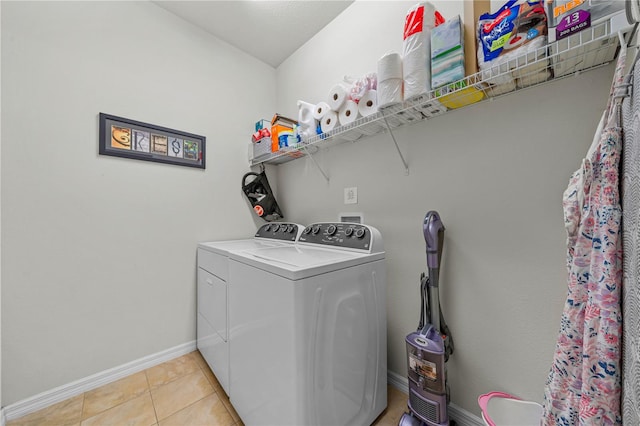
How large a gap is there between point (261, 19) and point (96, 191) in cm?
177

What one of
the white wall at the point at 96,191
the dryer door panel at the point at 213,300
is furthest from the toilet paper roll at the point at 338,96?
the dryer door panel at the point at 213,300

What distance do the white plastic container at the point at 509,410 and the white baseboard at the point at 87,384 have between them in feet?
6.49

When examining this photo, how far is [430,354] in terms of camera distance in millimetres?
1058

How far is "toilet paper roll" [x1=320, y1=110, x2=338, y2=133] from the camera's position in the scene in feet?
5.02

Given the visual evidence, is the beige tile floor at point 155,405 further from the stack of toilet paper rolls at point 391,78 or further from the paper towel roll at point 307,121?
the paper towel roll at point 307,121

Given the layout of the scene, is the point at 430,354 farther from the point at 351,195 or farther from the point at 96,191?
the point at 96,191

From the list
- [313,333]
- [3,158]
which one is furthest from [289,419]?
[3,158]

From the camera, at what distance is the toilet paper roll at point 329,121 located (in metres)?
1.53

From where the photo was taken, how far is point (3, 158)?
A: 128 centimetres

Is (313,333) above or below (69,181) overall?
below

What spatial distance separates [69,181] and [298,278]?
162 cm

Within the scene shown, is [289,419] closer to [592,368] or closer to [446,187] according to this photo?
[592,368]

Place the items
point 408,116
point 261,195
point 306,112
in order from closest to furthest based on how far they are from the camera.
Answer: point 408,116 < point 306,112 < point 261,195

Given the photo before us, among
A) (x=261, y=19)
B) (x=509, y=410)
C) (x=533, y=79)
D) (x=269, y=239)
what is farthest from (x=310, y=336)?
(x=261, y=19)
